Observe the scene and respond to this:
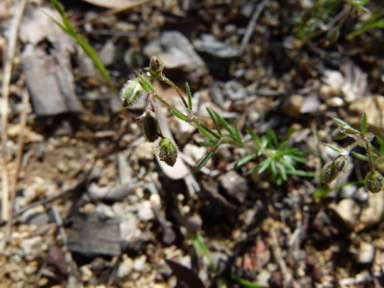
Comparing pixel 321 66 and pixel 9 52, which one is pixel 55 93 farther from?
pixel 321 66

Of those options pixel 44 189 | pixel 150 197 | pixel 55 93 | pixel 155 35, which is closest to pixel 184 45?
pixel 155 35

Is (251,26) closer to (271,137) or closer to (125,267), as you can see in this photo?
(271,137)

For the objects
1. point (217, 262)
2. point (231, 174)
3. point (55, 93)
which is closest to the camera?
point (217, 262)

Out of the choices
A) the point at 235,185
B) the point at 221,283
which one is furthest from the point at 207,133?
the point at 221,283

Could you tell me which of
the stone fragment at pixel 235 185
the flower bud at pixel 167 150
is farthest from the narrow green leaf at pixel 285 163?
the flower bud at pixel 167 150

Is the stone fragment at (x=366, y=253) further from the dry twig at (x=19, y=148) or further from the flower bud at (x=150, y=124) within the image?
the dry twig at (x=19, y=148)
